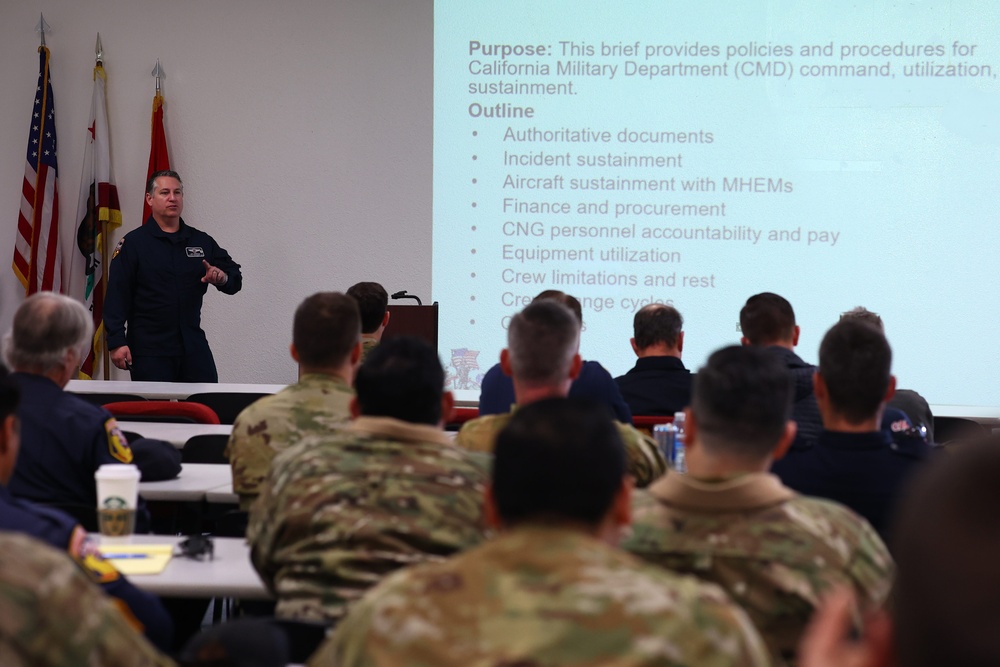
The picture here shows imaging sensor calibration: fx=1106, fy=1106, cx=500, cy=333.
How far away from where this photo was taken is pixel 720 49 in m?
6.57

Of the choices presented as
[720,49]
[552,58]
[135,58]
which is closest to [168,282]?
[135,58]

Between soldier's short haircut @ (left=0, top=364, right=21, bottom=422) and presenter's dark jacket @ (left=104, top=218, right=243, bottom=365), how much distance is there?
15.5 feet

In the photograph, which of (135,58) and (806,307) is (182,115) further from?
(806,307)

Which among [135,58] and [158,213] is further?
[135,58]

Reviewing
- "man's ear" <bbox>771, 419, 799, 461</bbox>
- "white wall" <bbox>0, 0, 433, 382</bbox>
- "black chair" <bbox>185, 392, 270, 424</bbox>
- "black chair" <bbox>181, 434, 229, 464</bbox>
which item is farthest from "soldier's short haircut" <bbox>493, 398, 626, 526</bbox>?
"white wall" <bbox>0, 0, 433, 382</bbox>

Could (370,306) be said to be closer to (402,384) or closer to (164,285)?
(164,285)

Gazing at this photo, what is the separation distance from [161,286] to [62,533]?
5037mm

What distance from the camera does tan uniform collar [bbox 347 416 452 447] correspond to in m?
2.05

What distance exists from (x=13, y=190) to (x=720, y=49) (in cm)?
488

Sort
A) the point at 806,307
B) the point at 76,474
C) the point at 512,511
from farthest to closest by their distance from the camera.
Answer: the point at 806,307, the point at 76,474, the point at 512,511

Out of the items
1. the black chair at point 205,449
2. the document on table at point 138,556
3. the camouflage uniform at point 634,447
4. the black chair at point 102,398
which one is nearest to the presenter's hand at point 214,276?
the black chair at point 102,398

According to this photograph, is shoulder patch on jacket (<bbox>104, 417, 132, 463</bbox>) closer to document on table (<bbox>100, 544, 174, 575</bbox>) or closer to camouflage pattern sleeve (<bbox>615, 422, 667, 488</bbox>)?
document on table (<bbox>100, 544, 174, 575</bbox>)

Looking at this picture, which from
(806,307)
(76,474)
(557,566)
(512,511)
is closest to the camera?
(557,566)

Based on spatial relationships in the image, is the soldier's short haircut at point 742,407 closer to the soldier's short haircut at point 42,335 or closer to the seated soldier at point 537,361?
the seated soldier at point 537,361
